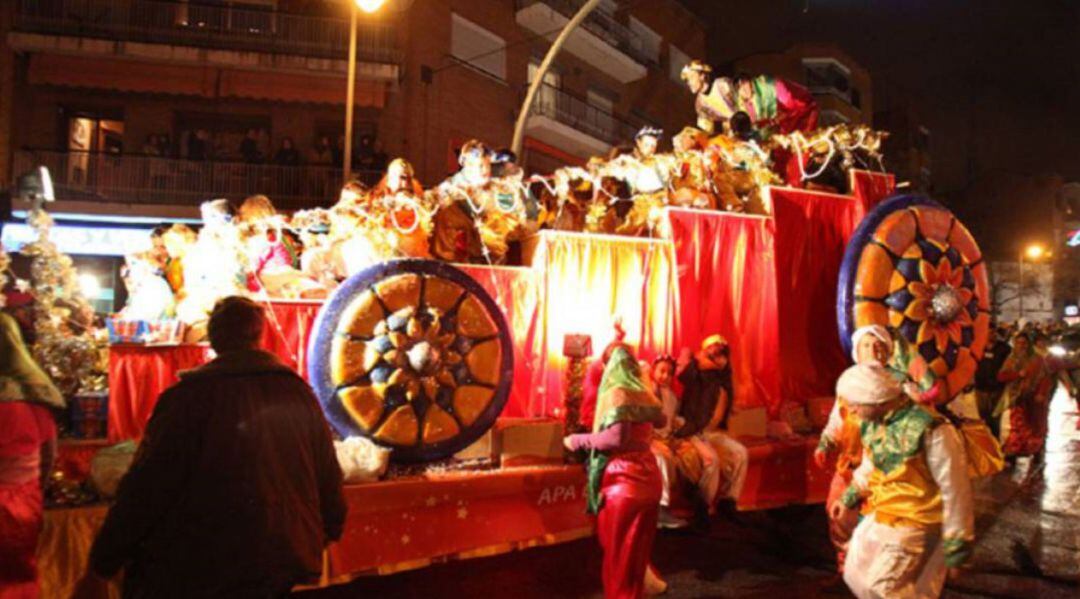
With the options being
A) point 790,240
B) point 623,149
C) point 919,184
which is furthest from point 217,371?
point 919,184

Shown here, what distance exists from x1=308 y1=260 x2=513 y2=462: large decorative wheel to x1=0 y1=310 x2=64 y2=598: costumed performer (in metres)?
1.57

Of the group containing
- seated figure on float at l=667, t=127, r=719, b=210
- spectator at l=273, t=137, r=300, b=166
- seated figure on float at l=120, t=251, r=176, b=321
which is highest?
spectator at l=273, t=137, r=300, b=166

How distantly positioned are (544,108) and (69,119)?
1166cm

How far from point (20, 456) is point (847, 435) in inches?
189

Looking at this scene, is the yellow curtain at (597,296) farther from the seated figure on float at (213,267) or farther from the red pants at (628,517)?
the seated figure on float at (213,267)

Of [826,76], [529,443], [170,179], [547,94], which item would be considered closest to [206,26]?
[170,179]

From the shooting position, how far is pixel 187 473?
97.4 inches

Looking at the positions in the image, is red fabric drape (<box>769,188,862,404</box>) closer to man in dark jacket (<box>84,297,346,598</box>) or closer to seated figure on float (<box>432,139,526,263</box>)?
seated figure on float (<box>432,139,526,263</box>)

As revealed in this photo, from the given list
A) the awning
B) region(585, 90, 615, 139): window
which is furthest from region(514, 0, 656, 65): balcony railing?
the awning

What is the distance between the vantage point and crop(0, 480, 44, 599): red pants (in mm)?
3789

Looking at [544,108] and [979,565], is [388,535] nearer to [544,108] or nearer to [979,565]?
[979,565]

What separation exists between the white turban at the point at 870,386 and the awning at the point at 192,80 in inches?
639

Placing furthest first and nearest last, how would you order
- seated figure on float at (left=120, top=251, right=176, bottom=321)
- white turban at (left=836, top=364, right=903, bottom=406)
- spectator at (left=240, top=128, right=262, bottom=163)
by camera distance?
spectator at (left=240, top=128, right=262, bottom=163) → seated figure on float at (left=120, top=251, right=176, bottom=321) → white turban at (left=836, top=364, right=903, bottom=406)

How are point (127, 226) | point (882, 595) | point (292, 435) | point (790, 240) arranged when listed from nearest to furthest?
point (292, 435) < point (882, 595) < point (790, 240) < point (127, 226)
